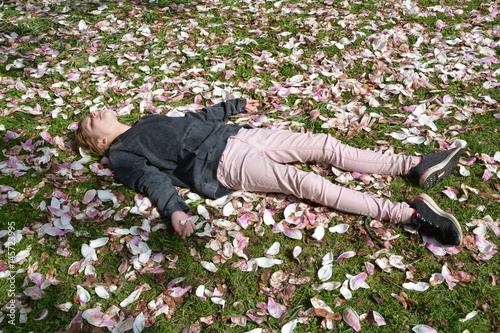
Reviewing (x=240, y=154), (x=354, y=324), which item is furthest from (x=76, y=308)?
(x=354, y=324)

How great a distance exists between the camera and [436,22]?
17.6 ft

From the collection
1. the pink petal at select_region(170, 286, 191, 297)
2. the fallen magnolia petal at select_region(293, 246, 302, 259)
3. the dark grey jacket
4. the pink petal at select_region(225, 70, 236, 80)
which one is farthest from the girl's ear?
the fallen magnolia petal at select_region(293, 246, 302, 259)

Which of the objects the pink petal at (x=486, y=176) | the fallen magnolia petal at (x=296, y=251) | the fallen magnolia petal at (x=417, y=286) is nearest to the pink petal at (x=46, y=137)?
the fallen magnolia petal at (x=296, y=251)

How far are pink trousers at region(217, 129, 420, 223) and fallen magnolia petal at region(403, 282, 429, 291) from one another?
0.50m

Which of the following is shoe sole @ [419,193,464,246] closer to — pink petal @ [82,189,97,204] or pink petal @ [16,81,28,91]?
pink petal @ [82,189,97,204]

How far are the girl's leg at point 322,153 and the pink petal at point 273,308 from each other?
50.9 inches

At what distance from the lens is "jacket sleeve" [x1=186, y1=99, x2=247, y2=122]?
367 centimetres

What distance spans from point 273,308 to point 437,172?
5.81 ft

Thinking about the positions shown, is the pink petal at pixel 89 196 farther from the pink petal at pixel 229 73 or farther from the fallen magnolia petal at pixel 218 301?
the pink petal at pixel 229 73

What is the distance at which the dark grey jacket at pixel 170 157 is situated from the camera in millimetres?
3166

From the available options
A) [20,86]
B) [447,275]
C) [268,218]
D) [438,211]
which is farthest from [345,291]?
[20,86]

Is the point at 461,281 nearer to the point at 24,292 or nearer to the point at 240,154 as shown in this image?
the point at 240,154

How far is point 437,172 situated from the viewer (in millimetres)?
3135

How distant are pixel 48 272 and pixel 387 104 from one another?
355cm
